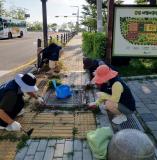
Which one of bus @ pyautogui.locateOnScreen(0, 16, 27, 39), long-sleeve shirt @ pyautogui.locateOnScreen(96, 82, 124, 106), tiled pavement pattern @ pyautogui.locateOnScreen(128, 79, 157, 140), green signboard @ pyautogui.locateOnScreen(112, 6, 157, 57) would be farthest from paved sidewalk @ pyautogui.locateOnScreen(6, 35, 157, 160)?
bus @ pyautogui.locateOnScreen(0, 16, 27, 39)

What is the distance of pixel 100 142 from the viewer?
15.1 ft

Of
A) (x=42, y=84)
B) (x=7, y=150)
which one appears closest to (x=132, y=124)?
(x=7, y=150)

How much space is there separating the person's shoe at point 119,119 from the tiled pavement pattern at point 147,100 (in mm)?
391

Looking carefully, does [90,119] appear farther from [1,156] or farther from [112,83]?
[1,156]

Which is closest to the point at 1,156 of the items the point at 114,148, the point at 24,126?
the point at 24,126

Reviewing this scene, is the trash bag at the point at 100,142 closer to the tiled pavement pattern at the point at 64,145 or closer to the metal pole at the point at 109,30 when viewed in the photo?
the tiled pavement pattern at the point at 64,145

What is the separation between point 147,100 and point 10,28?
35366 mm

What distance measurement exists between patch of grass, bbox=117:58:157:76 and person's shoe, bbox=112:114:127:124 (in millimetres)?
4497

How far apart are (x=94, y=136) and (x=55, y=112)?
6.53 ft

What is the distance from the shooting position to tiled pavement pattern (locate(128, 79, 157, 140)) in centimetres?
620

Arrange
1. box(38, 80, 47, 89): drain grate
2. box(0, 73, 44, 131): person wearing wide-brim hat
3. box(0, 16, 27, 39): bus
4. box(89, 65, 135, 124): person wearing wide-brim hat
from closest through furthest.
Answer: box(0, 73, 44, 131): person wearing wide-brim hat, box(89, 65, 135, 124): person wearing wide-brim hat, box(38, 80, 47, 89): drain grate, box(0, 16, 27, 39): bus

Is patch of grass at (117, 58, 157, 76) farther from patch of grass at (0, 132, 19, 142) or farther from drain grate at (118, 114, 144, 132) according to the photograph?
patch of grass at (0, 132, 19, 142)

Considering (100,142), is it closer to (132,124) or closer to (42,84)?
(132,124)

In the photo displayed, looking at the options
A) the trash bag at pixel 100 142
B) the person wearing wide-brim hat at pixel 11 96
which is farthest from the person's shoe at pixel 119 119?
the person wearing wide-brim hat at pixel 11 96
